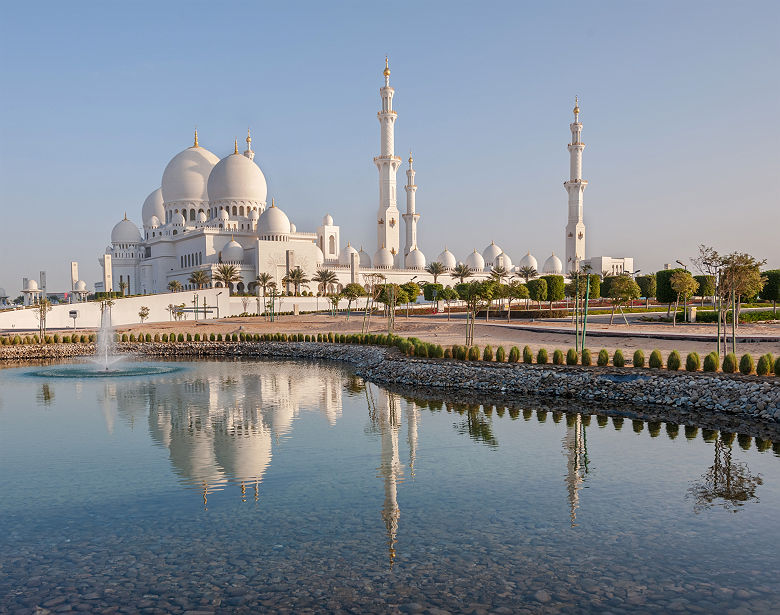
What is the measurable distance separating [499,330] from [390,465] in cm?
2764

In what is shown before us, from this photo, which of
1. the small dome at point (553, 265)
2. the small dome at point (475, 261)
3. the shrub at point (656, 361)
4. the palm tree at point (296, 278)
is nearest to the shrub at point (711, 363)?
the shrub at point (656, 361)

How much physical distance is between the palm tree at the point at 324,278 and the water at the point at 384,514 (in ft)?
180

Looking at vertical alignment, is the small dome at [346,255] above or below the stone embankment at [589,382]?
above

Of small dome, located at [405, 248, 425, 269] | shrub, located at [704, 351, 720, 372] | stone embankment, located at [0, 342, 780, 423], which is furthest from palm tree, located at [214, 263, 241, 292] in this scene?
shrub, located at [704, 351, 720, 372]

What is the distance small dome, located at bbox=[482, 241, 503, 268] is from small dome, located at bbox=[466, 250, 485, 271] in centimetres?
349

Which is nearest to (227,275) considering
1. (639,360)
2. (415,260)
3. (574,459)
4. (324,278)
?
(324,278)

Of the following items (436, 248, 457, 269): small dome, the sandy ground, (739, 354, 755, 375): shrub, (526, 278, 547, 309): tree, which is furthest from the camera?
(436, 248, 457, 269): small dome

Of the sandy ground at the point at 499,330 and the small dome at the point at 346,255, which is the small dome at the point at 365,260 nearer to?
the small dome at the point at 346,255

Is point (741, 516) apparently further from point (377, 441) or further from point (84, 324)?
point (84, 324)

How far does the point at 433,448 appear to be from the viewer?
15227 millimetres

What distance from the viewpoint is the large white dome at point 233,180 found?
83.8m

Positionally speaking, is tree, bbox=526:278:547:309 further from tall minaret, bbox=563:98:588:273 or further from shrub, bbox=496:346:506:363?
tall minaret, bbox=563:98:588:273

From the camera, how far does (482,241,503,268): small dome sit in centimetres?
11012

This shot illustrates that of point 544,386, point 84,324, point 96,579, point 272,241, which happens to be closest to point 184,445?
point 96,579
